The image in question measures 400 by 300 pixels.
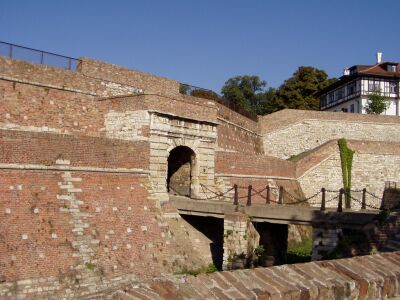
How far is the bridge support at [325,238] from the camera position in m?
15.3

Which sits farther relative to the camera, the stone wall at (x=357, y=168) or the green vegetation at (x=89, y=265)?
the stone wall at (x=357, y=168)

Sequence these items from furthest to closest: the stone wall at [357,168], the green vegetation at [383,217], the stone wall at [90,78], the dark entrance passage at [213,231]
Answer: the stone wall at [357,168]
the stone wall at [90,78]
the dark entrance passage at [213,231]
the green vegetation at [383,217]

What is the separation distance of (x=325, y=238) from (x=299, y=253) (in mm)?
6158

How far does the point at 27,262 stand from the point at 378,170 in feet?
89.6

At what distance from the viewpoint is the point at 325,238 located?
51.1 ft

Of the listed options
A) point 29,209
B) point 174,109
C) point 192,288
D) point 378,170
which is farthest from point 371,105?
point 192,288

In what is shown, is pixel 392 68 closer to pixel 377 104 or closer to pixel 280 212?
pixel 377 104

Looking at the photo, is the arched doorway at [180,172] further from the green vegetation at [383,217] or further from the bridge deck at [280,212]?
the green vegetation at [383,217]

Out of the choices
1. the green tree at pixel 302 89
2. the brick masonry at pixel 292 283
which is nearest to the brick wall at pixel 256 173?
the brick masonry at pixel 292 283

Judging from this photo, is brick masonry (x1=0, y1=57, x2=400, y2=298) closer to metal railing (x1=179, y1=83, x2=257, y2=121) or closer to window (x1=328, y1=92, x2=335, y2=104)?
A: metal railing (x1=179, y1=83, x2=257, y2=121)

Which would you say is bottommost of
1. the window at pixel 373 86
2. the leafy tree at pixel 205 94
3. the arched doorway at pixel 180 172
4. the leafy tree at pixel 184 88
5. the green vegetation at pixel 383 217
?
the green vegetation at pixel 383 217

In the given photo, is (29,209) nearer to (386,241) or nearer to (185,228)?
(185,228)

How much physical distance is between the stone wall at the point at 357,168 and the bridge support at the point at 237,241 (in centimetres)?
1508

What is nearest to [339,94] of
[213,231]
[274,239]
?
[274,239]
